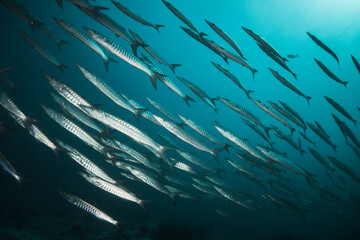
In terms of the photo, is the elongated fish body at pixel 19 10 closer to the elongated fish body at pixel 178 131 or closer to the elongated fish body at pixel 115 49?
the elongated fish body at pixel 115 49

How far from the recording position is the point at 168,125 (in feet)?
16.4

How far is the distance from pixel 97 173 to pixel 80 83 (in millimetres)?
31572

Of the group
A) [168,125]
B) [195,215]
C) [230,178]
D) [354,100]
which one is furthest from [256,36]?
[354,100]

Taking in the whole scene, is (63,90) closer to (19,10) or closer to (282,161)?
(19,10)

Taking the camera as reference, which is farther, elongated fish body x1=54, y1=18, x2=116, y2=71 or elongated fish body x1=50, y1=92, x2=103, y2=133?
elongated fish body x1=50, y1=92, x2=103, y2=133

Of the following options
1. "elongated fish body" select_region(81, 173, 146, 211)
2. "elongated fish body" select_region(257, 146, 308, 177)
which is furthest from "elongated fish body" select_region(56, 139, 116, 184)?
"elongated fish body" select_region(257, 146, 308, 177)

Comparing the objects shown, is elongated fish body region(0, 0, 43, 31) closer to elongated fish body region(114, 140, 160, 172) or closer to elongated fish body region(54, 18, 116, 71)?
elongated fish body region(54, 18, 116, 71)

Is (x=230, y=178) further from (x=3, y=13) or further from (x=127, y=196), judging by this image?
(x=3, y=13)

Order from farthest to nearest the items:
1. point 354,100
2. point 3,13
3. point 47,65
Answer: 1. point 354,100
2. point 47,65
3. point 3,13

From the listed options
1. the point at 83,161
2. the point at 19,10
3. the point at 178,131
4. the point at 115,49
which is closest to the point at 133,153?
the point at 83,161

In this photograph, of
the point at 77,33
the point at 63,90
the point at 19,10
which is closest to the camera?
the point at 19,10

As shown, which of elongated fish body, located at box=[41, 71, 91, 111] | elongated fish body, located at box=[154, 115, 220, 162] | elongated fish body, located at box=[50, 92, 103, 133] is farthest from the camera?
elongated fish body, located at box=[154, 115, 220, 162]

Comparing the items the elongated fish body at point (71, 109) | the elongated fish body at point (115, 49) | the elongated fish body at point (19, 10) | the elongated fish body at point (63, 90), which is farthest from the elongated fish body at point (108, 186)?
the elongated fish body at point (19, 10)

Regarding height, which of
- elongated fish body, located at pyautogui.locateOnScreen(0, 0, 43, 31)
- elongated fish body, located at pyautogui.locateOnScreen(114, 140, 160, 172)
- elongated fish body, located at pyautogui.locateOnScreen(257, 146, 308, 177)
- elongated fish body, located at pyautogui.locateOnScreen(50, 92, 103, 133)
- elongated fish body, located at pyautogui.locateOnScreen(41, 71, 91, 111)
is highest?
elongated fish body, located at pyautogui.locateOnScreen(257, 146, 308, 177)
